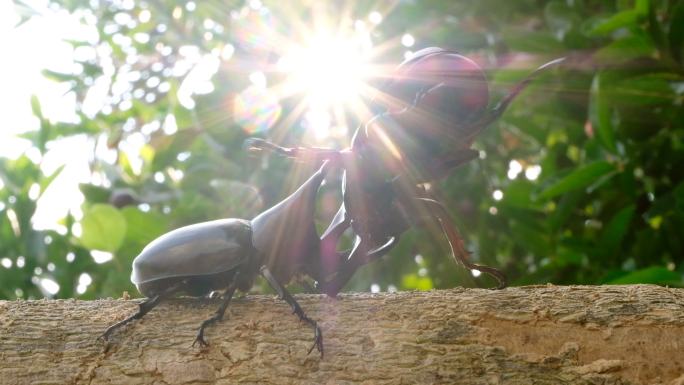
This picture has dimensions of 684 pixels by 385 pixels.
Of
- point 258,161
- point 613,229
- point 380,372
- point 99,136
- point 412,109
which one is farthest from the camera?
point 99,136

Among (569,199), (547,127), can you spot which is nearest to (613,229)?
(569,199)

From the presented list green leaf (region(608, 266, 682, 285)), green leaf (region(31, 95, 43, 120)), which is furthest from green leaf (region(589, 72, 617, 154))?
green leaf (region(31, 95, 43, 120))

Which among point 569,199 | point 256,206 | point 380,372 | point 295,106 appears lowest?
point 380,372

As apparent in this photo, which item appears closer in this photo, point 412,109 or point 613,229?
point 412,109

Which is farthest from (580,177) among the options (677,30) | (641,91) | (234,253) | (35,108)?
(35,108)

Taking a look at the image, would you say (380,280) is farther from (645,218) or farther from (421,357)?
(421,357)

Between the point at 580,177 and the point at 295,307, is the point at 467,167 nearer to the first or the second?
the point at 580,177

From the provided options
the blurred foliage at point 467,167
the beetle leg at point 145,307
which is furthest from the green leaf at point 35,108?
the beetle leg at point 145,307
